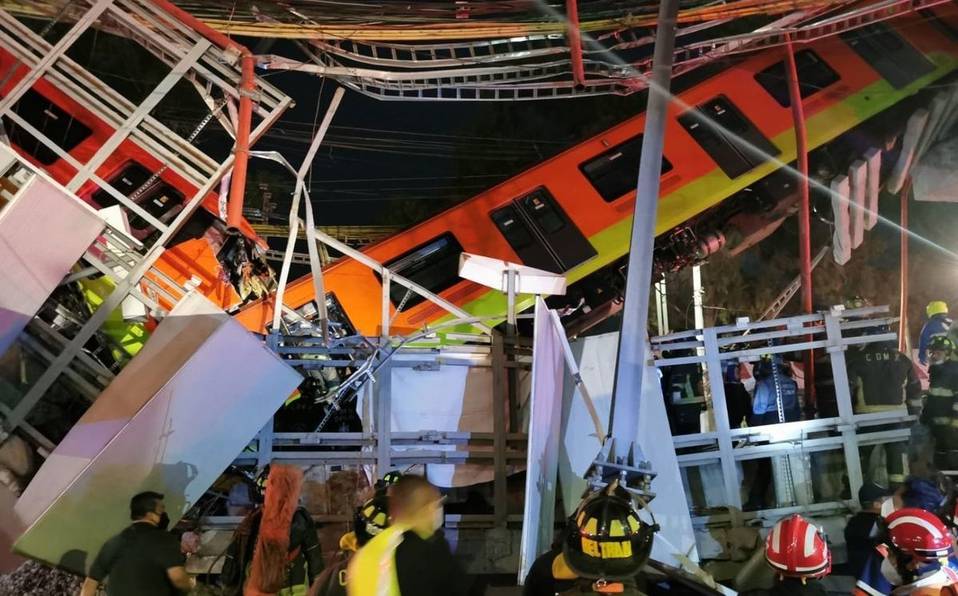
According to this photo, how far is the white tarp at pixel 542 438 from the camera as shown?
4.32 meters

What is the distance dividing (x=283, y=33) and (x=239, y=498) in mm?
4624

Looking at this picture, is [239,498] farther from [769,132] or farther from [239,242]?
[769,132]

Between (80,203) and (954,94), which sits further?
(954,94)

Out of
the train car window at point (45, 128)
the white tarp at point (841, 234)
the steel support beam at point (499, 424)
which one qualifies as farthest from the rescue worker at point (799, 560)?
the train car window at point (45, 128)

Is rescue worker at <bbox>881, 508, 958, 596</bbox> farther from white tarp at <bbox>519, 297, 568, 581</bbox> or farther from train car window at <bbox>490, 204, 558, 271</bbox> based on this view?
train car window at <bbox>490, 204, 558, 271</bbox>

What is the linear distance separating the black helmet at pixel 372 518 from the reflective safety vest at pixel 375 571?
0.99 metres

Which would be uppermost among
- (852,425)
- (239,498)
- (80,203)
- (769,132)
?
(769,132)

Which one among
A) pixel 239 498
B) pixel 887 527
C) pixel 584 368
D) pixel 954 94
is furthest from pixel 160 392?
pixel 954 94

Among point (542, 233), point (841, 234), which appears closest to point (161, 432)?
→ point (542, 233)

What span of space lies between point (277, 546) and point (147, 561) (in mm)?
618

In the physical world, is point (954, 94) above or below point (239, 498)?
above

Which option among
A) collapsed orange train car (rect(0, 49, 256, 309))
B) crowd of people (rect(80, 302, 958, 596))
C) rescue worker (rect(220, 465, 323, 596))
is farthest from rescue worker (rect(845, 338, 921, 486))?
collapsed orange train car (rect(0, 49, 256, 309))

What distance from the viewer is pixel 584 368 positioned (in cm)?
552

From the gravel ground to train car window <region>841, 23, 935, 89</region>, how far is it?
30.9 ft
